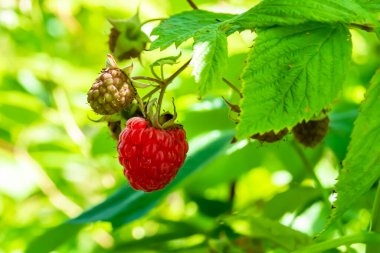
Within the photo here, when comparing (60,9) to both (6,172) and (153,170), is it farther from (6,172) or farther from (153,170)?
(153,170)

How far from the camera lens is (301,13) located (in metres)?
0.84

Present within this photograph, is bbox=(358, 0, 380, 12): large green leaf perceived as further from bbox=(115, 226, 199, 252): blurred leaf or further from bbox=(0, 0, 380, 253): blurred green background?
bbox=(115, 226, 199, 252): blurred leaf

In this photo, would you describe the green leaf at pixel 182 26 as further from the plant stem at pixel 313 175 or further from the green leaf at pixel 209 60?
the plant stem at pixel 313 175

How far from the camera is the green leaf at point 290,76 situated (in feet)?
2.79

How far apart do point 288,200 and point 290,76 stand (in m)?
0.73

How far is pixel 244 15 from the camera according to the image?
2.82ft

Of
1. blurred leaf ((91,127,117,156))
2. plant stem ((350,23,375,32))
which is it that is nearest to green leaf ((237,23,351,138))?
plant stem ((350,23,375,32))

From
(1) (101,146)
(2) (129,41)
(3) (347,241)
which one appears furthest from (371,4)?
(1) (101,146)

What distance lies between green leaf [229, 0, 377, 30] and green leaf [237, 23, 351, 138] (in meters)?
0.03

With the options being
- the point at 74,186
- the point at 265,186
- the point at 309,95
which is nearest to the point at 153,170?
the point at 309,95

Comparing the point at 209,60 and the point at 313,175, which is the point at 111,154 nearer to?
the point at 313,175

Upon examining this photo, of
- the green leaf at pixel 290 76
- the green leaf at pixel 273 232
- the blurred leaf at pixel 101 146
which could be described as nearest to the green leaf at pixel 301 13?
the green leaf at pixel 290 76

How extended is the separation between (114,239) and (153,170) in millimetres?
887

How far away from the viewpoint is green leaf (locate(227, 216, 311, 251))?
124cm
